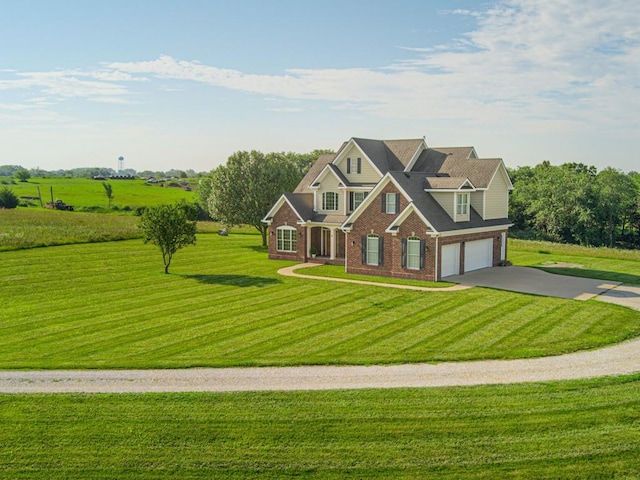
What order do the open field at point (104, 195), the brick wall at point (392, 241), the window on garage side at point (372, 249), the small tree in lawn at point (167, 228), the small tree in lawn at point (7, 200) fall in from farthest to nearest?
the open field at point (104, 195), the small tree in lawn at point (7, 200), the window on garage side at point (372, 249), the small tree in lawn at point (167, 228), the brick wall at point (392, 241)

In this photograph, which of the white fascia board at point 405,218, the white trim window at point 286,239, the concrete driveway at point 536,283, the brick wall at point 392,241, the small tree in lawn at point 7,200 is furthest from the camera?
the small tree in lawn at point 7,200

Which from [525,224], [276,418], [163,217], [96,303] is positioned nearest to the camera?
[276,418]

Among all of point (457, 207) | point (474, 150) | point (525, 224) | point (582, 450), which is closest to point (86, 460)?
point (582, 450)

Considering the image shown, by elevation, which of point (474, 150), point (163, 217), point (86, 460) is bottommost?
point (86, 460)

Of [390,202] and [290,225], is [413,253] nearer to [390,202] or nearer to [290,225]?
[390,202]

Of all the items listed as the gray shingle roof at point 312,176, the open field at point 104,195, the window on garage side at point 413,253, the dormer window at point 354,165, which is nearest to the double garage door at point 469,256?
the window on garage side at point 413,253

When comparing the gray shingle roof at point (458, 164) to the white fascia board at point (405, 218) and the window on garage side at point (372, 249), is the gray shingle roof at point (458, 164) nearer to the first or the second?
the white fascia board at point (405, 218)

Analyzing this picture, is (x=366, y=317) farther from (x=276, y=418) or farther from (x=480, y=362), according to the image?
(x=276, y=418)
